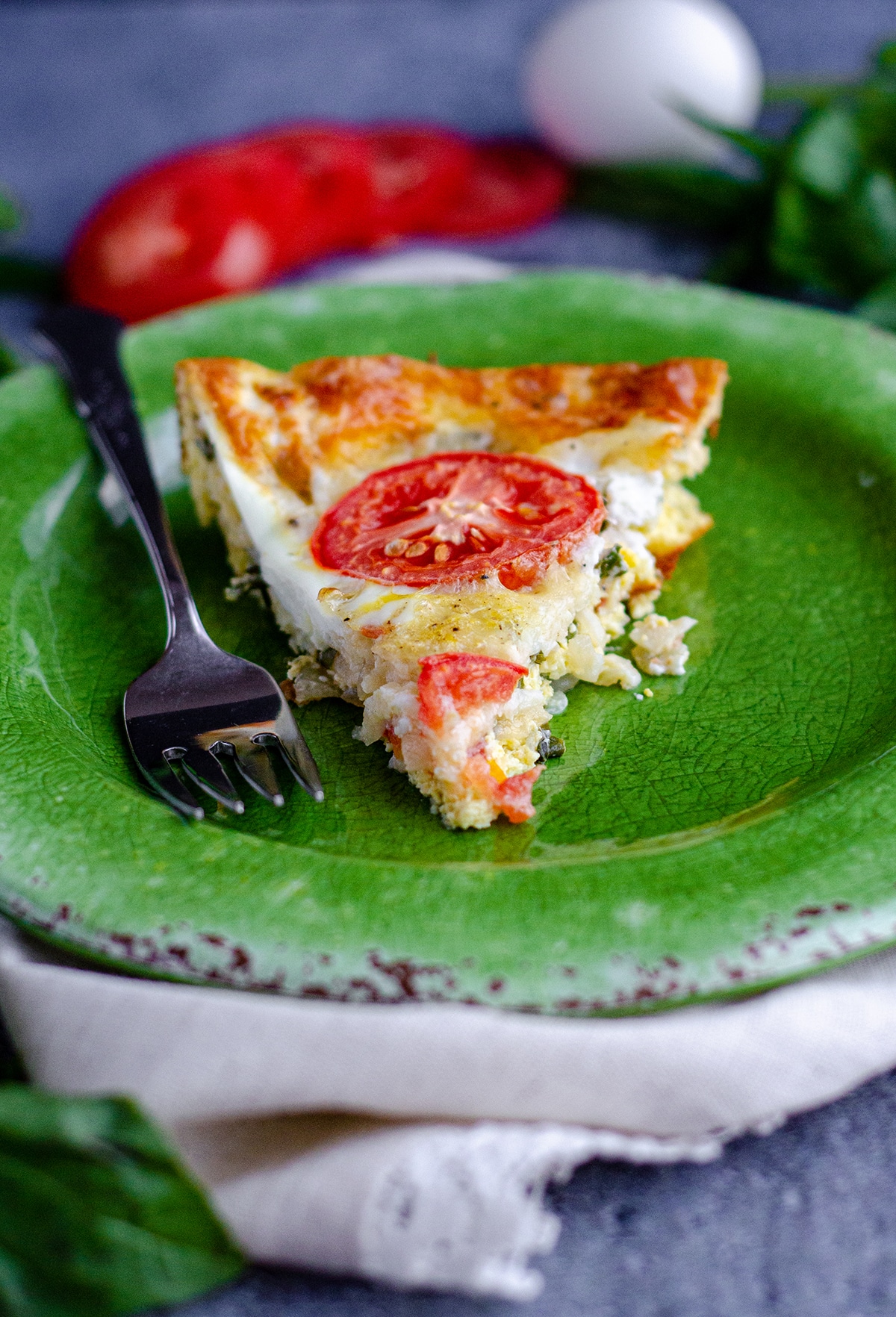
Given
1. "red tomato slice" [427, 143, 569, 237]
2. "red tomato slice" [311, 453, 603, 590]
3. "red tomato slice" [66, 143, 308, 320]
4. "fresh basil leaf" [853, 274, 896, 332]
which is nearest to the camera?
"red tomato slice" [311, 453, 603, 590]

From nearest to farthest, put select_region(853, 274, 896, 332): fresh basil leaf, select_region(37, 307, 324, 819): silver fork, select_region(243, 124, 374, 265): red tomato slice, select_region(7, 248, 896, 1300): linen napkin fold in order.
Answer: select_region(7, 248, 896, 1300): linen napkin fold
select_region(37, 307, 324, 819): silver fork
select_region(853, 274, 896, 332): fresh basil leaf
select_region(243, 124, 374, 265): red tomato slice

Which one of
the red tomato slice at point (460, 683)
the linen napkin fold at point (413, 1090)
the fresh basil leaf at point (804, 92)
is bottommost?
the linen napkin fold at point (413, 1090)

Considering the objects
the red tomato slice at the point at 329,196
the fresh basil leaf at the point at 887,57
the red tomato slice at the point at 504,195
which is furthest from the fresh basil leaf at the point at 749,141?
the red tomato slice at the point at 329,196

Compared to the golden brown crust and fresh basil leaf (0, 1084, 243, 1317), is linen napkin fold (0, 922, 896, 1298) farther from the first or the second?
the golden brown crust

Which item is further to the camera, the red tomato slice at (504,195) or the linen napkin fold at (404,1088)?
the red tomato slice at (504,195)

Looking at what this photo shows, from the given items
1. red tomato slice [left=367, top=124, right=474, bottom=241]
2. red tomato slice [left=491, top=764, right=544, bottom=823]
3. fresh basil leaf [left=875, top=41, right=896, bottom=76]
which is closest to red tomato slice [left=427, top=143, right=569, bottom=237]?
red tomato slice [left=367, top=124, right=474, bottom=241]

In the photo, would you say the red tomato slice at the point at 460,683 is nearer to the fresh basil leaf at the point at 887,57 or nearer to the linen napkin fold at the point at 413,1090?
the linen napkin fold at the point at 413,1090

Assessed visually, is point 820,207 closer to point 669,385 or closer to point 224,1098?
point 669,385
